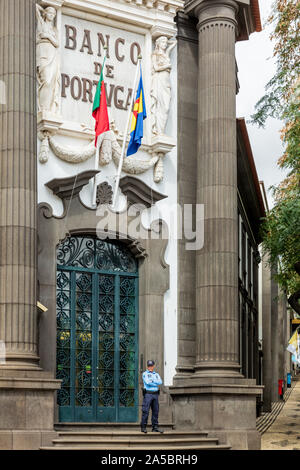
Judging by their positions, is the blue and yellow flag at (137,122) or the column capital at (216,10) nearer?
the blue and yellow flag at (137,122)

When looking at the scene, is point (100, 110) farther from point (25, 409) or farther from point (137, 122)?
point (25, 409)

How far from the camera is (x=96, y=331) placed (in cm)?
2302

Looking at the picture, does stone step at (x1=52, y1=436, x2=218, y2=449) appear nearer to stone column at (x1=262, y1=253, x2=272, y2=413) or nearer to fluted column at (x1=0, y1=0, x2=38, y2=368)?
fluted column at (x1=0, y1=0, x2=38, y2=368)

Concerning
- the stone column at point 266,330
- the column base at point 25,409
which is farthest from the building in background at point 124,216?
the stone column at point 266,330

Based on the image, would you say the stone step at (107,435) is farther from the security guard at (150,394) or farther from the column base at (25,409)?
the column base at (25,409)

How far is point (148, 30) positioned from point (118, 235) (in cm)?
544

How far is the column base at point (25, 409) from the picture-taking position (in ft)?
63.2

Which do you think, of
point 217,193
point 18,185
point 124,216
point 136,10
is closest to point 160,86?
point 136,10

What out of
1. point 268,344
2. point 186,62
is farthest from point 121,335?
point 268,344

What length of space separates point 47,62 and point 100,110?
1.68 m

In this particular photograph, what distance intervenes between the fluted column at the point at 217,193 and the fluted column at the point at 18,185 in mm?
4827

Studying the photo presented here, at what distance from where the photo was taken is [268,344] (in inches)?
1752

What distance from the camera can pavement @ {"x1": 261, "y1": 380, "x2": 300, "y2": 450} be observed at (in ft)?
76.6

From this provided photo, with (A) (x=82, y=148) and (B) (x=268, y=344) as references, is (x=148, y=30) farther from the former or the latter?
(B) (x=268, y=344)
